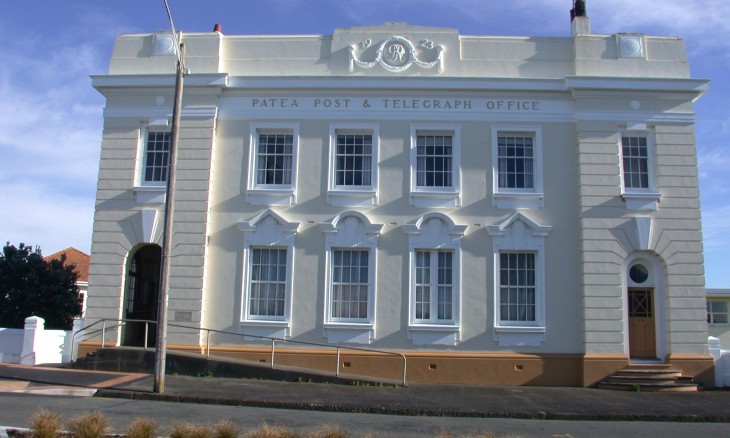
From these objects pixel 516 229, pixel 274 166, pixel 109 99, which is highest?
pixel 109 99

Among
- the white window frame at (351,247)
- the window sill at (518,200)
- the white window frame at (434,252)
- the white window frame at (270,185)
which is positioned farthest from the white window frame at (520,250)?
the white window frame at (270,185)

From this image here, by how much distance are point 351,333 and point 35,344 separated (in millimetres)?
8681

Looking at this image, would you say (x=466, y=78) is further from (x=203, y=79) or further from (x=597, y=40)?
(x=203, y=79)

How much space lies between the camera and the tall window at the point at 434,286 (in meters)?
19.3

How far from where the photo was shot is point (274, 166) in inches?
803

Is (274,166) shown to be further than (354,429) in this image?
Yes

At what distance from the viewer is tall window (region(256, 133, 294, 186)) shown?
2028 cm

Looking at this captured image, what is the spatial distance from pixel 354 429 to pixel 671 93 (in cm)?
1389

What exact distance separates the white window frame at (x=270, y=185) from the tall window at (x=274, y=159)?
0.10m

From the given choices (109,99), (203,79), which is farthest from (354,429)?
(109,99)

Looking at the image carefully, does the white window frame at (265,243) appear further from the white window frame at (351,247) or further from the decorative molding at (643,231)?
the decorative molding at (643,231)

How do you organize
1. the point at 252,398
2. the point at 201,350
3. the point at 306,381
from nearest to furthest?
the point at 252,398, the point at 306,381, the point at 201,350

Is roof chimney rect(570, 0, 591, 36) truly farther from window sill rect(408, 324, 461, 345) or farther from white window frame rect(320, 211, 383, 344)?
window sill rect(408, 324, 461, 345)

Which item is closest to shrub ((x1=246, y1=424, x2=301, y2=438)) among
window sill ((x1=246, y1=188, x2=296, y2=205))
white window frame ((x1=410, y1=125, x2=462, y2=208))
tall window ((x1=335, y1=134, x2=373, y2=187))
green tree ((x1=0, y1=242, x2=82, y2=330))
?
window sill ((x1=246, y1=188, x2=296, y2=205))
